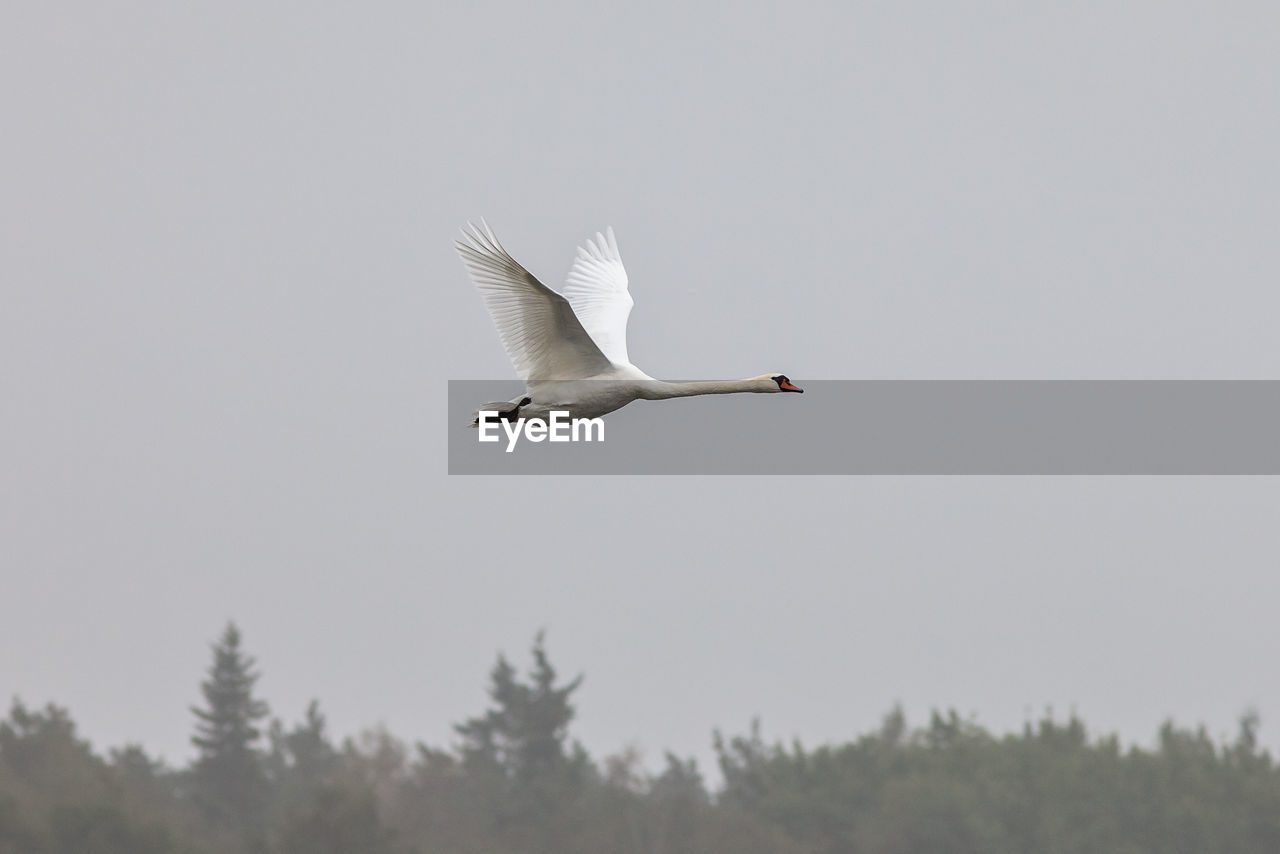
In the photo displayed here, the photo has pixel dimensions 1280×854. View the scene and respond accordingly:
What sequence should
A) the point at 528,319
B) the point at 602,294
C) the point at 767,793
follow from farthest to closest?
the point at 767,793, the point at 602,294, the point at 528,319

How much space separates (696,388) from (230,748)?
88291mm

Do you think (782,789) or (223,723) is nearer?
(782,789)

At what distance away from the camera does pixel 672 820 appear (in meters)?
95.2

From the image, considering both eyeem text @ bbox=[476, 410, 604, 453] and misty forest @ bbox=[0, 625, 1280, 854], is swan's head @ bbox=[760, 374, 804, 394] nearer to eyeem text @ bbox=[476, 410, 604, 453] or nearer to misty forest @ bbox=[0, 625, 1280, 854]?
eyeem text @ bbox=[476, 410, 604, 453]

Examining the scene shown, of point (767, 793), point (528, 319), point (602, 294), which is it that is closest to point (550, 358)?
point (528, 319)

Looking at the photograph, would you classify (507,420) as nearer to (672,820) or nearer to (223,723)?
(672,820)

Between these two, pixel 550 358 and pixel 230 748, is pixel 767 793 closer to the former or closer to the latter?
pixel 230 748

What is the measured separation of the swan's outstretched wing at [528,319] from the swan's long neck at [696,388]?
71cm

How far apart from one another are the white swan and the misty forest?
190ft

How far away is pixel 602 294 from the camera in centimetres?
3005

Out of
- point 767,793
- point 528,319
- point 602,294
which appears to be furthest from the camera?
point 767,793

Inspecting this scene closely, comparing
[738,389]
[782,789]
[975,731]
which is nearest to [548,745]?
[782,789]

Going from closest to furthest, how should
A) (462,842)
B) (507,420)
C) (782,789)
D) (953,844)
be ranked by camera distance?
1. (507,420)
2. (462,842)
3. (953,844)
4. (782,789)

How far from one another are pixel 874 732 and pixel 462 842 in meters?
30.7
